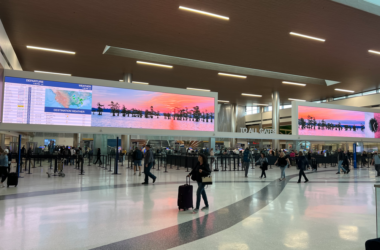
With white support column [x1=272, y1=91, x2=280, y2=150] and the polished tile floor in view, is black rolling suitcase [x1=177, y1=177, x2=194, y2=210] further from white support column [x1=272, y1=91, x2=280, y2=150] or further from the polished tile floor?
white support column [x1=272, y1=91, x2=280, y2=150]

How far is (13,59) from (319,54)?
65.0 ft

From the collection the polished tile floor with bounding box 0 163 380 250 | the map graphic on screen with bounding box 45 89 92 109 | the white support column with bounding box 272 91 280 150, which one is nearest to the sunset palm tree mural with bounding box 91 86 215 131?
the map graphic on screen with bounding box 45 89 92 109

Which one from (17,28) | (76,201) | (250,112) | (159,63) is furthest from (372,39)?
(250,112)

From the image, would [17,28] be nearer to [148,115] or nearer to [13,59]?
[13,59]

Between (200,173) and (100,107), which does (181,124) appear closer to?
(100,107)

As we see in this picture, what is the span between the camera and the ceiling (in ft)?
37.6

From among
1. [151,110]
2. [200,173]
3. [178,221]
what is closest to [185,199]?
[200,173]

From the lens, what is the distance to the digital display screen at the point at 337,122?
24.8m

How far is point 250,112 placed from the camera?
44125mm

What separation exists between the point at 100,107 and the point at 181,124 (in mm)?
6057

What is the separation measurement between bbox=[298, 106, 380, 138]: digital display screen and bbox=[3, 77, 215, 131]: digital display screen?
32.3 ft

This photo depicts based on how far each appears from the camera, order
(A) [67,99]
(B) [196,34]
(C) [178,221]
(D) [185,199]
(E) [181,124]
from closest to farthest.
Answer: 1. (C) [178,221]
2. (D) [185,199]
3. (B) [196,34]
4. (A) [67,99]
5. (E) [181,124]

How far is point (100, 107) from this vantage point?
1736cm

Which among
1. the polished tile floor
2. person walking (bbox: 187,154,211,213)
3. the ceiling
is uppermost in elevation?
the ceiling
